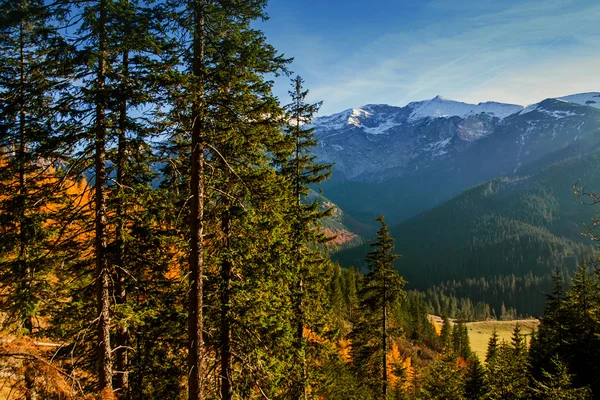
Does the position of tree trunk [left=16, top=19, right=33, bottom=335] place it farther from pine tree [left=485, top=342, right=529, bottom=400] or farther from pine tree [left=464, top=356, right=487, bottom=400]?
pine tree [left=464, top=356, right=487, bottom=400]

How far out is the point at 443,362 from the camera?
22.1m

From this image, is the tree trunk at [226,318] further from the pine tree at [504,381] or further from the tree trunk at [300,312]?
the pine tree at [504,381]

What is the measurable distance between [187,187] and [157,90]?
328 cm

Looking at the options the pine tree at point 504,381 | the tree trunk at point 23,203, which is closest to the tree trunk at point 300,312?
the tree trunk at point 23,203

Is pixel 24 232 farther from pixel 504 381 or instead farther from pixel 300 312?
pixel 504 381

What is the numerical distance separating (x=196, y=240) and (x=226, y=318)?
3.26 m

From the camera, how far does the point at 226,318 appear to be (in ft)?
35.0

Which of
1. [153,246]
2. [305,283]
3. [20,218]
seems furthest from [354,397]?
[20,218]

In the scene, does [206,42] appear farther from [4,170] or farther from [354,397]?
[354,397]

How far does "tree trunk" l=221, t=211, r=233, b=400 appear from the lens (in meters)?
10.6

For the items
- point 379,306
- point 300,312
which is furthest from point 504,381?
point 300,312

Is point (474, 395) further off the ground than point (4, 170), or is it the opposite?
point (4, 170)

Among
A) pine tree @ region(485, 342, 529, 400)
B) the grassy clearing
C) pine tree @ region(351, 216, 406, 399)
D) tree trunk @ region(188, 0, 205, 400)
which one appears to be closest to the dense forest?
tree trunk @ region(188, 0, 205, 400)

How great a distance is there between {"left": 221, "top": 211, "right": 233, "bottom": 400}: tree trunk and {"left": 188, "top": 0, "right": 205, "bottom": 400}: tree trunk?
1.66 meters
